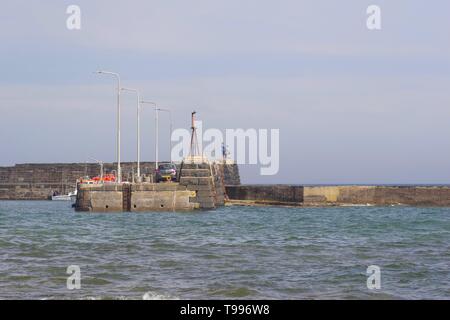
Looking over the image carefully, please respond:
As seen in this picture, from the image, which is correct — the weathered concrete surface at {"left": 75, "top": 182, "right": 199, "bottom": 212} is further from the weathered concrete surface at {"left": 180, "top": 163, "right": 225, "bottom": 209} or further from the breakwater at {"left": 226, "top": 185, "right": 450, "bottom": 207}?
the breakwater at {"left": 226, "top": 185, "right": 450, "bottom": 207}

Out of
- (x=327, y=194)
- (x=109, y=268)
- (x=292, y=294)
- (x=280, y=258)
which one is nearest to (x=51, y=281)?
(x=109, y=268)

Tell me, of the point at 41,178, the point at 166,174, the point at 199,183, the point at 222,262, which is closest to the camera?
the point at 222,262

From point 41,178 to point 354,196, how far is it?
49.6m

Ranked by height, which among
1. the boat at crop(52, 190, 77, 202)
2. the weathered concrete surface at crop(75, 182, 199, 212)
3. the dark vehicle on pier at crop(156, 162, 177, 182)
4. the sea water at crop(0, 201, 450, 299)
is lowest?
the boat at crop(52, 190, 77, 202)

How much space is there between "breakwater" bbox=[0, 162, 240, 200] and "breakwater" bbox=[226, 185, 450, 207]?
34.4 metres

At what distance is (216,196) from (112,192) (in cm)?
1336

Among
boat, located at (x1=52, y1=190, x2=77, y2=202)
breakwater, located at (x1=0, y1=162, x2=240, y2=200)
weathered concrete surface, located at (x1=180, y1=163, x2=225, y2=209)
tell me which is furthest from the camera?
breakwater, located at (x1=0, y1=162, x2=240, y2=200)

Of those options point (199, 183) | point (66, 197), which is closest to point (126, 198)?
point (199, 183)

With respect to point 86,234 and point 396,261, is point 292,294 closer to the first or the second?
point 396,261

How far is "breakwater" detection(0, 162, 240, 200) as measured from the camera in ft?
324

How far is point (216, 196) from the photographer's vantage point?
199 feet

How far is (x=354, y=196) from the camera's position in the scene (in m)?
66.1

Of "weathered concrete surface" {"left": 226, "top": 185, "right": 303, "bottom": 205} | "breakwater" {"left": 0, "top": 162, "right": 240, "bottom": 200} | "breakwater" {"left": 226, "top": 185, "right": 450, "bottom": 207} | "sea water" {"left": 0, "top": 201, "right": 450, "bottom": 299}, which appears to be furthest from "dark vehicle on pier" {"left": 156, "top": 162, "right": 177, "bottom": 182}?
"breakwater" {"left": 0, "top": 162, "right": 240, "bottom": 200}

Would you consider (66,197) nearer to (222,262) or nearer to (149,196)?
(149,196)
